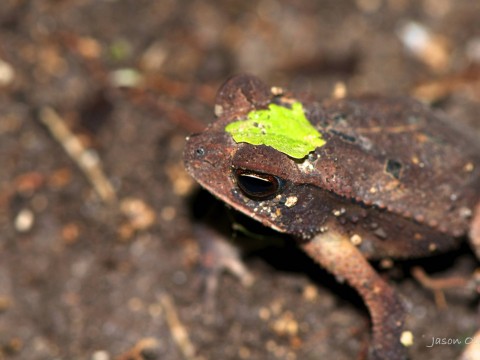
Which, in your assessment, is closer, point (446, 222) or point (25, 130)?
point (446, 222)

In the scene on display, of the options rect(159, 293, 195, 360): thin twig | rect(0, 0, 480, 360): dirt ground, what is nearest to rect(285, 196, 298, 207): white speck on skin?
rect(0, 0, 480, 360): dirt ground

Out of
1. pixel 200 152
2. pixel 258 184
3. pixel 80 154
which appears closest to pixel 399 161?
pixel 258 184

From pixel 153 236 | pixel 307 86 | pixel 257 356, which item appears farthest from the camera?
pixel 307 86

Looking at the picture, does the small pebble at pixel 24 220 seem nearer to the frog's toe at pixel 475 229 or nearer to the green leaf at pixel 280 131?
the green leaf at pixel 280 131

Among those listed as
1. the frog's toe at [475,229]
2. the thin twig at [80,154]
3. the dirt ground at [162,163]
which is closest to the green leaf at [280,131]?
the dirt ground at [162,163]

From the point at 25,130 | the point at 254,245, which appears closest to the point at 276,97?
the point at 254,245

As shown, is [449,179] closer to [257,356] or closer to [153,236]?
[257,356]

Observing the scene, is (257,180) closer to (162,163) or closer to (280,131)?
(280,131)
